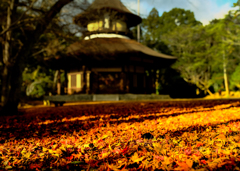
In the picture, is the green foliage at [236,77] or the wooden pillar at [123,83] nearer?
A: the wooden pillar at [123,83]

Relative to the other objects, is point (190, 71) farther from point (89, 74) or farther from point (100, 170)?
point (100, 170)

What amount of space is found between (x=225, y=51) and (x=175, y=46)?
7444 mm

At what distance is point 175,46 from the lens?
102 feet

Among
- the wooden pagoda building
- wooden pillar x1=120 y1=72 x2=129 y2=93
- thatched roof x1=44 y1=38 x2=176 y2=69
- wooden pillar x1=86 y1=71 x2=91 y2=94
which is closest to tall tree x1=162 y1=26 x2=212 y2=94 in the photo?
the wooden pagoda building

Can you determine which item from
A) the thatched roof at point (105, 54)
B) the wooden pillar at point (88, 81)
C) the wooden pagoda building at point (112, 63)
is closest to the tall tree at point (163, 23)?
the wooden pagoda building at point (112, 63)

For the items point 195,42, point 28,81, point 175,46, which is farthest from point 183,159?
point 175,46

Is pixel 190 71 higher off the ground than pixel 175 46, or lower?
lower

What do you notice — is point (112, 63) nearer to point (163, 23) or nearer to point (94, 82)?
point (94, 82)

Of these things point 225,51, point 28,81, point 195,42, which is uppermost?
point 195,42

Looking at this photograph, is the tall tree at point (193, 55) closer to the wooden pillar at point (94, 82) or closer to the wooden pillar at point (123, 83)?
the wooden pillar at point (123, 83)


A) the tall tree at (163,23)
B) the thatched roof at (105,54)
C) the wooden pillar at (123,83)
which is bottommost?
the wooden pillar at (123,83)

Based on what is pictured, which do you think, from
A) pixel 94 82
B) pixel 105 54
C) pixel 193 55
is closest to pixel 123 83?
pixel 94 82

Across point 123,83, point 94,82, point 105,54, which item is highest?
point 105,54

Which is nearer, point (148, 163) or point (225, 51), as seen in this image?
point (148, 163)
